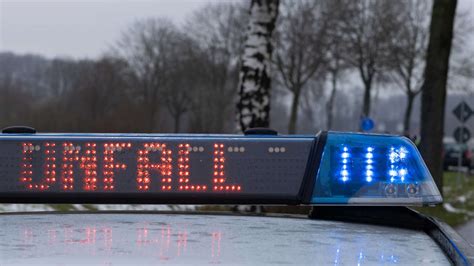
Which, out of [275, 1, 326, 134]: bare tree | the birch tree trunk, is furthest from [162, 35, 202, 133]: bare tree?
the birch tree trunk

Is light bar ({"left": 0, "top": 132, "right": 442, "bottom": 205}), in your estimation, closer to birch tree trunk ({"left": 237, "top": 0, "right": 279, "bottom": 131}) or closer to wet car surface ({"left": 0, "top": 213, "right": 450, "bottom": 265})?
wet car surface ({"left": 0, "top": 213, "right": 450, "bottom": 265})

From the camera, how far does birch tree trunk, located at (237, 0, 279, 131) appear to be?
12750 millimetres

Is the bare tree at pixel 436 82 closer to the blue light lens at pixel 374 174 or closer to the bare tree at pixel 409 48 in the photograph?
the blue light lens at pixel 374 174

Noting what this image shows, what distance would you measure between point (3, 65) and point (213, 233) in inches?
2367

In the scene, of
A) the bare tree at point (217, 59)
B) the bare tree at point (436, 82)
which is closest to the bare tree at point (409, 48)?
the bare tree at point (217, 59)

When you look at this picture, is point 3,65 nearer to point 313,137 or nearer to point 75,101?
point 75,101

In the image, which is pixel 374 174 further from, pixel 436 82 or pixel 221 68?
pixel 221 68

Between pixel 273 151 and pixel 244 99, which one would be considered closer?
pixel 273 151

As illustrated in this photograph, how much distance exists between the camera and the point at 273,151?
318cm

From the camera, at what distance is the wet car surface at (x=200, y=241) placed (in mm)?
2303

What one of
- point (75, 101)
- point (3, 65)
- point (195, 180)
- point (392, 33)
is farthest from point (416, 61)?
point (195, 180)

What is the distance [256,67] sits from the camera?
41.9ft

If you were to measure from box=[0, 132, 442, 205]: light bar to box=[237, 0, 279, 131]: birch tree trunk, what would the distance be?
943 centimetres

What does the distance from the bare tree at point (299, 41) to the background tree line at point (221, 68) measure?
5 cm
